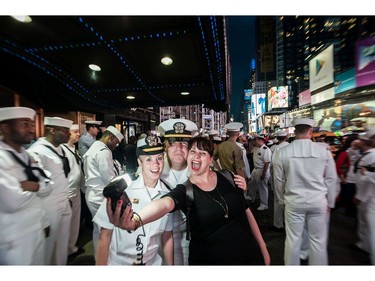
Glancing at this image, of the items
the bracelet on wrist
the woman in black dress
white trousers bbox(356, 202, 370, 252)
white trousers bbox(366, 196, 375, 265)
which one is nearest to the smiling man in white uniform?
white trousers bbox(366, 196, 375, 265)

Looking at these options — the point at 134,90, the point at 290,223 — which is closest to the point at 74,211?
the point at 134,90

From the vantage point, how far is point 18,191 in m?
1.70

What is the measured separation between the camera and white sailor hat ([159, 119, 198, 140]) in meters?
2.21

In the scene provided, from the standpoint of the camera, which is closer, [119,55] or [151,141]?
[151,141]

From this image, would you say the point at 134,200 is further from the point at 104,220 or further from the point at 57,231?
the point at 57,231

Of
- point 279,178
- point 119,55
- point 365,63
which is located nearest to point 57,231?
point 119,55

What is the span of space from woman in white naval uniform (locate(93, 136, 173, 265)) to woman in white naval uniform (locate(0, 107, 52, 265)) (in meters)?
0.69

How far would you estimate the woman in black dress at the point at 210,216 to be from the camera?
166 cm

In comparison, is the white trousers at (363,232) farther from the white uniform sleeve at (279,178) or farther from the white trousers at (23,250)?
the white trousers at (23,250)

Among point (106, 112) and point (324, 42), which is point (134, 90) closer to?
point (106, 112)

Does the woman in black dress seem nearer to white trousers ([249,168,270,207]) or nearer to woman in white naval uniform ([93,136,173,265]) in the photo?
woman in white naval uniform ([93,136,173,265])

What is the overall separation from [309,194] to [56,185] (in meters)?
2.99

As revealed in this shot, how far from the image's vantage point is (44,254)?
6.94 feet

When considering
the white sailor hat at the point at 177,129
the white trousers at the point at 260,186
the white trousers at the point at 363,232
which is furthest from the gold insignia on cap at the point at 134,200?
the white trousers at the point at 260,186
